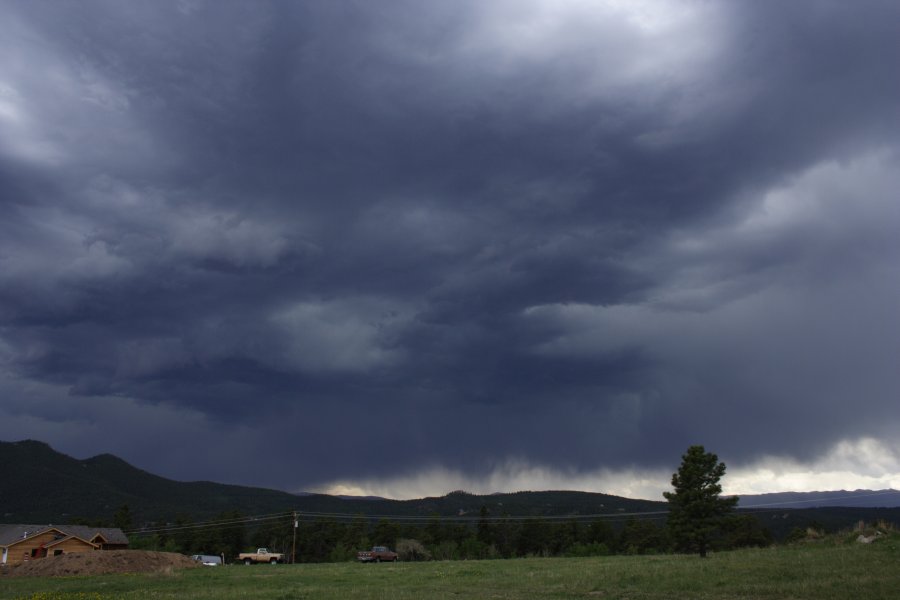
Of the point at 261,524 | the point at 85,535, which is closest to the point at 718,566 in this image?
the point at 85,535

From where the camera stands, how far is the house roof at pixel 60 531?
114106 millimetres

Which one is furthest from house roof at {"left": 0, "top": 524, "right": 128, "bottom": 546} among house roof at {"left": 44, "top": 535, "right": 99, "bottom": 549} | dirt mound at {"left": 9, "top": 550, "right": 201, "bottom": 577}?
dirt mound at {"left": 9, "top": 550, "right": 201, "bottom": 577}

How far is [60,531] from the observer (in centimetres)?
11531

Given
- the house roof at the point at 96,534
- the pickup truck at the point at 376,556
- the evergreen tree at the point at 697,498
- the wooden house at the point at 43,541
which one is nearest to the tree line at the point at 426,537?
the house roof at the point at 96,534

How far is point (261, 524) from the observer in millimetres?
161750

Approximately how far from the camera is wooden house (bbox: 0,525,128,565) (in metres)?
112

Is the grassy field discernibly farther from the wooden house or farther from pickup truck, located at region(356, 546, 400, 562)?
the wooden house

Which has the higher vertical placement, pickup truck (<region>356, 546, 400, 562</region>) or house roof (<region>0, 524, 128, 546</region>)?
house roof (<region>0, 524, 128, 546</region>)

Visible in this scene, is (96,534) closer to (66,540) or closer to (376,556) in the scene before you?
(66,540)

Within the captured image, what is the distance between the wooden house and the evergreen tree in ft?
308

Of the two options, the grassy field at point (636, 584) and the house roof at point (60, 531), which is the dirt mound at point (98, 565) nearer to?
the grassy field at point (636, 584)

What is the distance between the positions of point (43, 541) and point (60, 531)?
274cm

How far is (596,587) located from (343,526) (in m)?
137

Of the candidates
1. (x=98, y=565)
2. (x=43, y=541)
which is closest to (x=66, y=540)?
(x=43, y=541)
